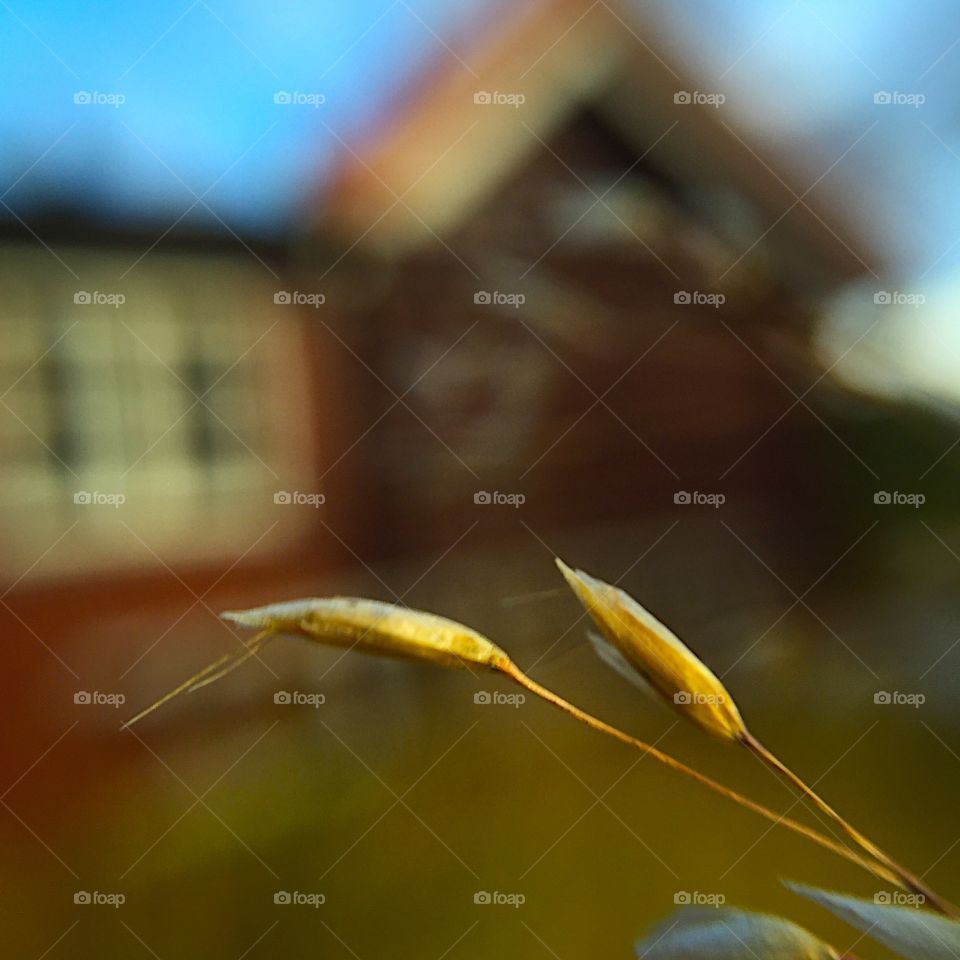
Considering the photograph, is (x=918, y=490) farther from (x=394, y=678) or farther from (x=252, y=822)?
(x=252, y=822)

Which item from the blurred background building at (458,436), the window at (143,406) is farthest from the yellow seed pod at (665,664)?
the window at (143,406)

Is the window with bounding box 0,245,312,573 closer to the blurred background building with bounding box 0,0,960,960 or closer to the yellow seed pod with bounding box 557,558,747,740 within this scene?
the blurred background building with bounding box 0,0,960,960

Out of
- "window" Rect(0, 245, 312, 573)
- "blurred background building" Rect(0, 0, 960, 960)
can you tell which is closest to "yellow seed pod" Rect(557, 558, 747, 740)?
"blurred background building" Rect(0, 0, 960, 960)

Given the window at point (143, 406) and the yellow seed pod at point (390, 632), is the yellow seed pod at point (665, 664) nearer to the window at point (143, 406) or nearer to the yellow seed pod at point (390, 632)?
the yellow seed pod at point (390, 632)

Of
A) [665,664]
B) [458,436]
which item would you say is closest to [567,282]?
[458,436]

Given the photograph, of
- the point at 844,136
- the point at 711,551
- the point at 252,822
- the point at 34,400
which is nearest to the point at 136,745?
the point at 252,822
